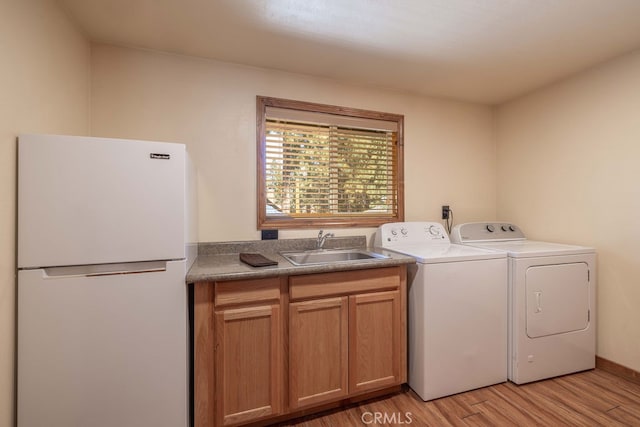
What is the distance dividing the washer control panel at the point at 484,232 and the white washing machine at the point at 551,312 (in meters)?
0.46

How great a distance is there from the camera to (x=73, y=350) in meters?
1.28

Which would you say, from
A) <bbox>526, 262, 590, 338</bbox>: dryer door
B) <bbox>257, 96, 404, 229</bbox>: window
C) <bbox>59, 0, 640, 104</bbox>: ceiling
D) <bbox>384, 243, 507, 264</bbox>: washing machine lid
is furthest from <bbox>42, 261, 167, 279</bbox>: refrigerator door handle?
<bbox>526, 262, 590, 338</bbox>: dryer door

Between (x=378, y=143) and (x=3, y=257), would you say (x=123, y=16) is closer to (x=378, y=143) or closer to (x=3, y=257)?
(x=3, y=257)

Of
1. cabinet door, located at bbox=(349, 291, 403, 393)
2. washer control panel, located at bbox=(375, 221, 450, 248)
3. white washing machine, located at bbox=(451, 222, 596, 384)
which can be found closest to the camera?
cabinet door, located at bbox=(349, 291, 403, 393)

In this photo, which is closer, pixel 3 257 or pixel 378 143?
pixel 3 257

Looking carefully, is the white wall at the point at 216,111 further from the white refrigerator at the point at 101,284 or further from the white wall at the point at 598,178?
the white wall at the point at 598,178

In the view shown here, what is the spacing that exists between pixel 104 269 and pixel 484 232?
276 cm

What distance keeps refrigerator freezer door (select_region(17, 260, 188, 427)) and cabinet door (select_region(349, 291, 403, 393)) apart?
0.93 metres

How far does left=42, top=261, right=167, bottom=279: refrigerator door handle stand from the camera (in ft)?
4.17

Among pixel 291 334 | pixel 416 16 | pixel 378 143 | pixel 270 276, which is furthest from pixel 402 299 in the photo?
pixel 416 16

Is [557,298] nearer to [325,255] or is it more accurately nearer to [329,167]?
[325,255]

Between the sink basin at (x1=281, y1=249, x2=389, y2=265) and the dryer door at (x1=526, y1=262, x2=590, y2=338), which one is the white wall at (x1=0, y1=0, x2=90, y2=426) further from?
the dryer door at (x1=526, y1=262, x2=590, y2=338)

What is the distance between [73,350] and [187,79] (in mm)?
1739

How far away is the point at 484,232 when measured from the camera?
8.45ft
